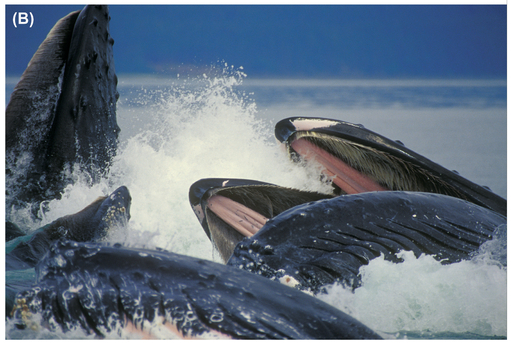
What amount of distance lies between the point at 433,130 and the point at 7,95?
8.22 metres

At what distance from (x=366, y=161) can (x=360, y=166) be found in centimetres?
8

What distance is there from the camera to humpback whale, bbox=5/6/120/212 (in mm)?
3334

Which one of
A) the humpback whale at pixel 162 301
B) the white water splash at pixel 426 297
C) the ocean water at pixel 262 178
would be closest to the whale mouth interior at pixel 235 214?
the ocean water at pixel 262 178

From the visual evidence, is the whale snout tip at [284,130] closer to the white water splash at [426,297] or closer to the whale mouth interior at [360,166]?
the whale mouth interior at [360,166]

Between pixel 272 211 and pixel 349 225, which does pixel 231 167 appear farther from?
pixel 349 225

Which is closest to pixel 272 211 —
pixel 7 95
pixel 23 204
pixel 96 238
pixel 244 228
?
pixel 244 228

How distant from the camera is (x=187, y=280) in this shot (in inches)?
72.5

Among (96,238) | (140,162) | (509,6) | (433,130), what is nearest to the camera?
(96,238)

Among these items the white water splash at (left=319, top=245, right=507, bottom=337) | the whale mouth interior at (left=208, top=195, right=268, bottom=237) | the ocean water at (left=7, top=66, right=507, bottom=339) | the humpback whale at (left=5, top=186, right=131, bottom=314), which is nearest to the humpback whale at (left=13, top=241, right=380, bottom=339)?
the ocean water at (left=7, top=66, right=507, bottom=339)

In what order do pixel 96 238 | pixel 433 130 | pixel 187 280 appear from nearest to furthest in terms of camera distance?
pixel 187 280, pixel 96 238, pixel 433 130

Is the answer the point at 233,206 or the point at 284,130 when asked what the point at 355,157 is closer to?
the point at 284,130

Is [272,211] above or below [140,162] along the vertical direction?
below

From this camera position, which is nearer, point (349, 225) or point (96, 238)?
point (349, 225)

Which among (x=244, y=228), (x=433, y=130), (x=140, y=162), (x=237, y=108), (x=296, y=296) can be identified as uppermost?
(x=433, y=130)
